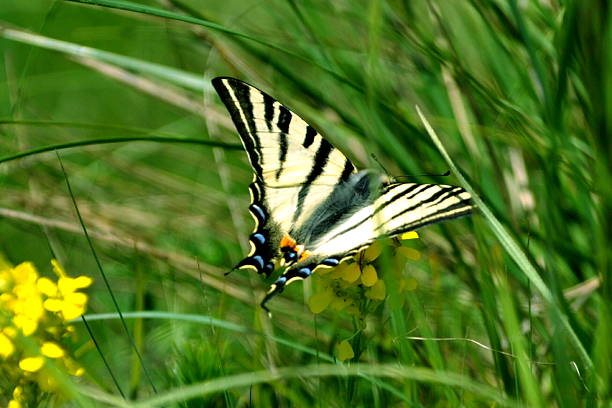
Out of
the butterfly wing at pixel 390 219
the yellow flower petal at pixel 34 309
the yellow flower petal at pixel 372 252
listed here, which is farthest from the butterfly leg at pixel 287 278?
the yellow flower petal at pixel 34 309

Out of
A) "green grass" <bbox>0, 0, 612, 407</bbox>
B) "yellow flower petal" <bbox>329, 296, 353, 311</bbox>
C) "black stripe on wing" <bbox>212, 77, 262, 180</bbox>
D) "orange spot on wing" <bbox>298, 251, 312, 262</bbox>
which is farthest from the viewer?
"black stripe on wing" <bbox>212, 77, 262, 180</bbox>

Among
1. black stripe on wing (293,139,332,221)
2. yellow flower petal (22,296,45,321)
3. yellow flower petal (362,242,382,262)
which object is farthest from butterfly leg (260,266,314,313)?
yellow flower petal (22,296,45,321)

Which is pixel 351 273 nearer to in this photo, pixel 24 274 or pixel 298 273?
pixel 298 273

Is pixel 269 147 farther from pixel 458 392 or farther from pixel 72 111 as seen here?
pixel 72 111

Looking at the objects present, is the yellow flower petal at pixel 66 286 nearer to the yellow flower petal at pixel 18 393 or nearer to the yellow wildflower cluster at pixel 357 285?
the yellow flower petal at pixel 18 393

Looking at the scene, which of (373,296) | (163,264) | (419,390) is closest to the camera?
(373,296)

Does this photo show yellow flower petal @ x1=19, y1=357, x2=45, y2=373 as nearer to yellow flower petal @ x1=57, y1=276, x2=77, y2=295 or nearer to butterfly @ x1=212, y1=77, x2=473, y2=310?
yellow flower petal @ x1=57, y1=276, x2=77, y2=295

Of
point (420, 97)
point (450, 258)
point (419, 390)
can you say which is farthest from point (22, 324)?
point (420, 97)
